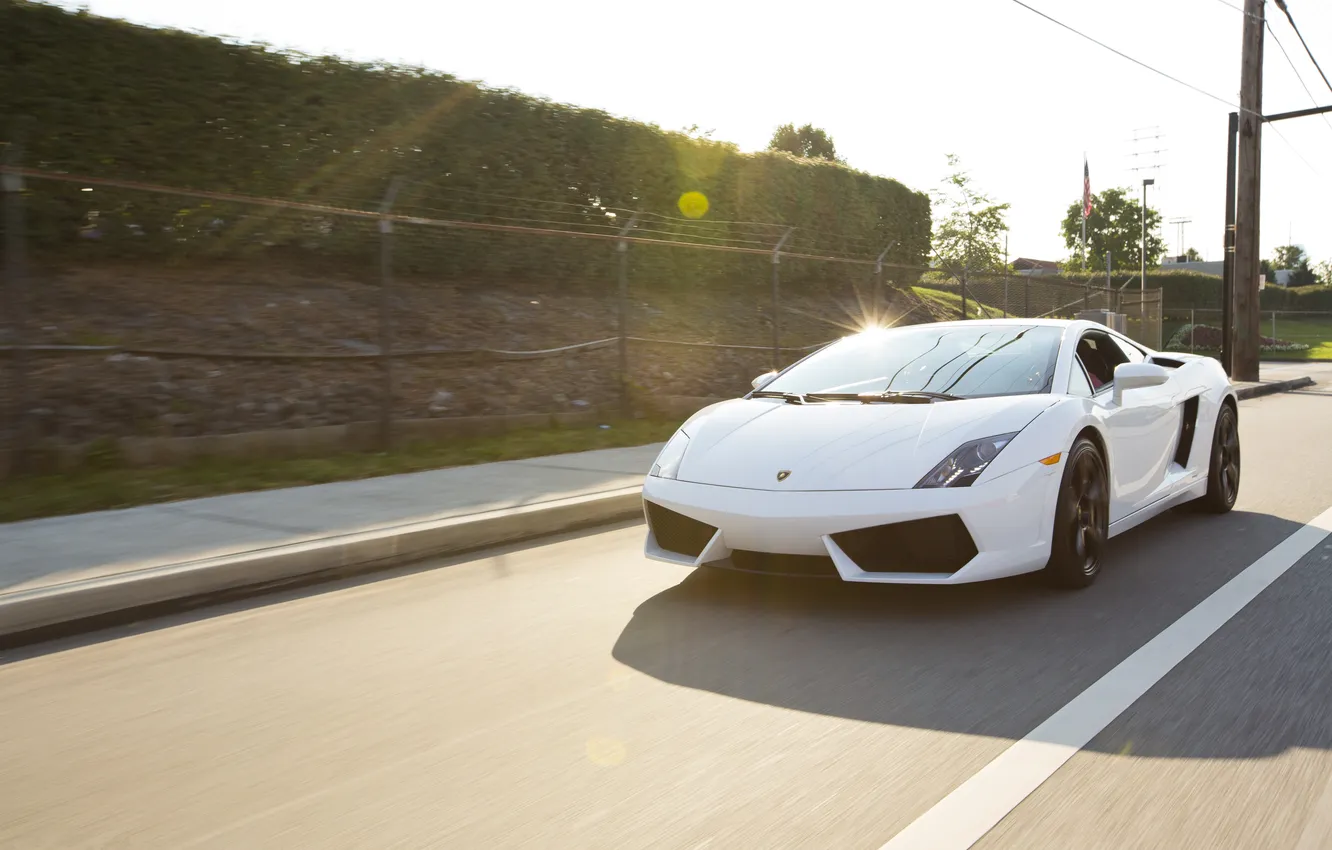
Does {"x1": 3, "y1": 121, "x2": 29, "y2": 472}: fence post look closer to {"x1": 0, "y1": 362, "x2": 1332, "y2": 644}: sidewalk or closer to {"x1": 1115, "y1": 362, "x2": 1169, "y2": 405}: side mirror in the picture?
{"x1": 0, "y1": 362, "x2": 1332, "y2": 644}: sidewalk

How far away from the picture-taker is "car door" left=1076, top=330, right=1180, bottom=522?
5781 millimetres

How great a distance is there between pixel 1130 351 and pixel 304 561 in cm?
475

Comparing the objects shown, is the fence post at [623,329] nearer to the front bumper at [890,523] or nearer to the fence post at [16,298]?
the fence post at [16,298]

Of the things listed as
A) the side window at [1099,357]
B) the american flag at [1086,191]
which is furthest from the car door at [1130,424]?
the american flag at [1086,191]

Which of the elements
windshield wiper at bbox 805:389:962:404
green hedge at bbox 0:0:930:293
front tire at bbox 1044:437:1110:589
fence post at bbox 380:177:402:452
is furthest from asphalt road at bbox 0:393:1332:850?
green hedge at bbox 0:0:930:293

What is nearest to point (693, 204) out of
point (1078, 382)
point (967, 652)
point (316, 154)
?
point (316, 154)

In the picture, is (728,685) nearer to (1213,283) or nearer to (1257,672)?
(1257,672)

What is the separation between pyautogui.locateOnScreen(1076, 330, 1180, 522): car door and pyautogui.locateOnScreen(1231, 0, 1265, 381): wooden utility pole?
18394 mm

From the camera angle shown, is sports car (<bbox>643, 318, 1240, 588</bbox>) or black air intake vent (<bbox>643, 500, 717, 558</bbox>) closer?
sports car (<bbox>643, 318, 1240, 588</bbox>)

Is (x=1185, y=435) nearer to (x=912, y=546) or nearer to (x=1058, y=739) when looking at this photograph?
(x=912, y=546)

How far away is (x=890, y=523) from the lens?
4.62 meters

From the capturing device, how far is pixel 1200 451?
23.0ft

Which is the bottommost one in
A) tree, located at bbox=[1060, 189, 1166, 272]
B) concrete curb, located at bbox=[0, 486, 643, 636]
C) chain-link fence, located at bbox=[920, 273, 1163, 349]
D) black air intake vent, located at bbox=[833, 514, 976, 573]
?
concrete curb, located at bbox=[0, 486, 643, 636]

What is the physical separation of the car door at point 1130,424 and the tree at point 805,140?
78.6 metres
